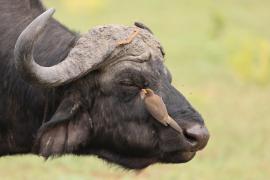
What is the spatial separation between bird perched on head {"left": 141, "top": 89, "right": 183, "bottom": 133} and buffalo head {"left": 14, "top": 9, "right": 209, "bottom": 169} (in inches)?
1.8

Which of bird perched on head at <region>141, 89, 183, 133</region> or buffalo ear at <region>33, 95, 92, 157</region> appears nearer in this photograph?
bird perched on head at <region>141, 89, 183, 133</region>

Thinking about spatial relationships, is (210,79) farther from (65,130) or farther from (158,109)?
(158,109)

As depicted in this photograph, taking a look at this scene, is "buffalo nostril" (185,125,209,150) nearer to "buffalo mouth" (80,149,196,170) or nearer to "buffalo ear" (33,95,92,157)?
"buffalo mouth" (80,149,196,170)

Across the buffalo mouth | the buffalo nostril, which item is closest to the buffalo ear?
the buffalo mouth

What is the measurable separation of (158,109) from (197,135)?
40cm

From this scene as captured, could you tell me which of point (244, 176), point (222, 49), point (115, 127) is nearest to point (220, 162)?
point (244, 176)

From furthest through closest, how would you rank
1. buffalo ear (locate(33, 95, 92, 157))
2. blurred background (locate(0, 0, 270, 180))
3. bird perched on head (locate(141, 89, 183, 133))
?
blurred background (locate(0, 0, 270, 180)) < buffalo ear (locate(33, 95, 92, 157)) < bird perched on head (locate(141, 89, 183, 133))

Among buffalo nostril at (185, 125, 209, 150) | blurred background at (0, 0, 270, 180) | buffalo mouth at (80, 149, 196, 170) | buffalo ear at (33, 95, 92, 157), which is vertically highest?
buffalo nostril at (185, 125, 209, 150)

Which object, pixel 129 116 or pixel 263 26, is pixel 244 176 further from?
pixel 263 26

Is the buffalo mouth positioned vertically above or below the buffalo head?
below

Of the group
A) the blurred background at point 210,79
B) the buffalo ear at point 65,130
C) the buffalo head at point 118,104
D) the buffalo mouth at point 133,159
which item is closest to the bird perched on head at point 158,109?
the buffalo head at point 118,104

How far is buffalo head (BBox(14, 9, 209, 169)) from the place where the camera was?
780cm

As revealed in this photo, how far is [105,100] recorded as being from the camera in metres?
7.95

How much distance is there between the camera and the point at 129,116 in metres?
7.93
